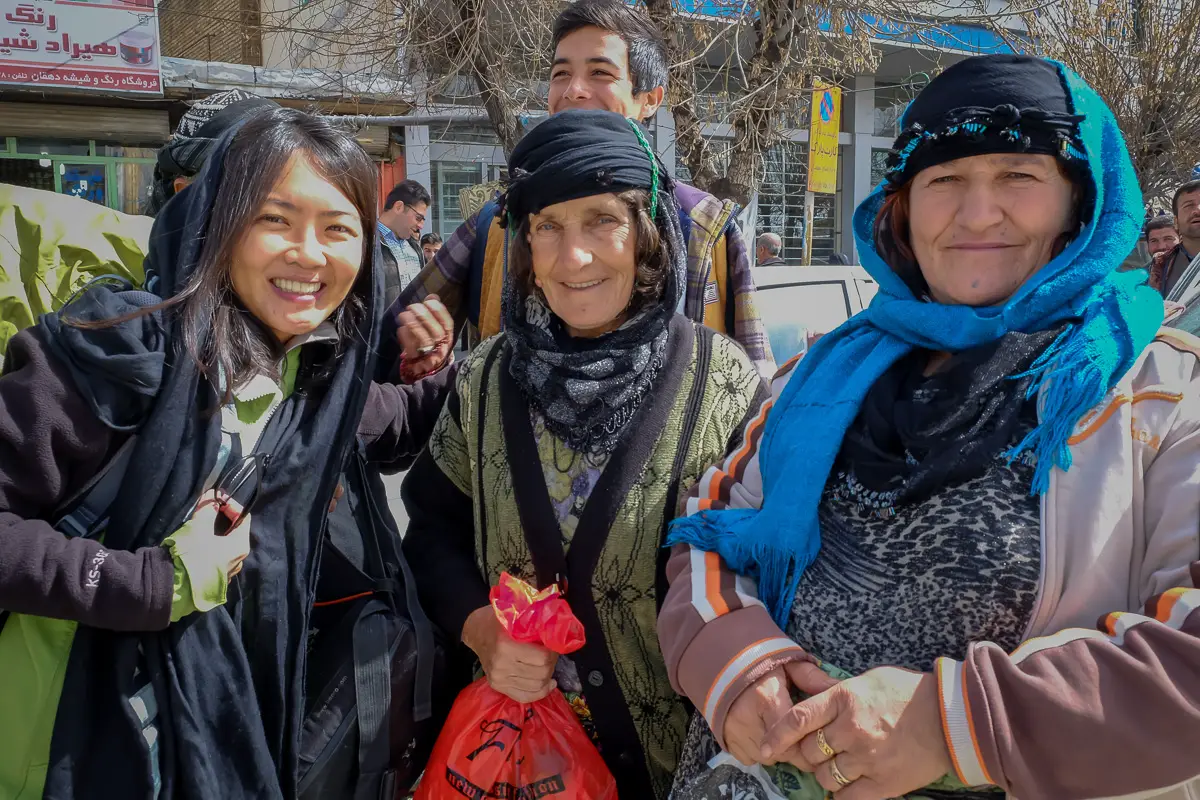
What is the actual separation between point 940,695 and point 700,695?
1.32 feet

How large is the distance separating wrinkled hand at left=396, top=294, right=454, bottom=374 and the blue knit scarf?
3.08 ft

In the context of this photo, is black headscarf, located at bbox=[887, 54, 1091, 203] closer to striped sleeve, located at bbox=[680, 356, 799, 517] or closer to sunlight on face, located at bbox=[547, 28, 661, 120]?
striped sleeve, located at bbox=[680, 356, 799, 517]

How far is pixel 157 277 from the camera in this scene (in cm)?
180

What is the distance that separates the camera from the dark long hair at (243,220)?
174cm

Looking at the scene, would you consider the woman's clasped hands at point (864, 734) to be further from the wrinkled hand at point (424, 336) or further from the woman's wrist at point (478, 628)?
the wrinkled hand at point (424, 336)

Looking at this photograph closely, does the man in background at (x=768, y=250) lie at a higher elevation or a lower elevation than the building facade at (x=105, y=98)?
lower

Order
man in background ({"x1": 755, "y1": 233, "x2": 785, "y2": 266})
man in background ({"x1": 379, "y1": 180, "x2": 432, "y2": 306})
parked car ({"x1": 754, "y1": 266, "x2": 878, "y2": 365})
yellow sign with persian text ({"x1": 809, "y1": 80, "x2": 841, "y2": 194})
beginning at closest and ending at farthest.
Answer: parked car ({"x1": 754, "y1": 266, "x2": 878, "y2": 365}) → man in background ({"x1": 379, "y1": 180, "x2": 432, "y2": 306}) → yellow sign with persian text ({"x1": 809, "y1": 80, "x2": 841, "y2": 194}) → man in background ({"x1": 755, "y1": 233, "x2": 785, "y2": 266})

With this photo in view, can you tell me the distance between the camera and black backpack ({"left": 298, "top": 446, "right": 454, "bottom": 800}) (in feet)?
6.04

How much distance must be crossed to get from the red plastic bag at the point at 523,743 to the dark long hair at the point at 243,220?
0.70 metres

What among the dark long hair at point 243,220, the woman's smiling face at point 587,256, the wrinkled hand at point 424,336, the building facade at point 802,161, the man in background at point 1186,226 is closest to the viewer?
the dark long hair at point 243,220

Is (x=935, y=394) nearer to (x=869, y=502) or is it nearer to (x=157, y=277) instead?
(x=869, y=502)

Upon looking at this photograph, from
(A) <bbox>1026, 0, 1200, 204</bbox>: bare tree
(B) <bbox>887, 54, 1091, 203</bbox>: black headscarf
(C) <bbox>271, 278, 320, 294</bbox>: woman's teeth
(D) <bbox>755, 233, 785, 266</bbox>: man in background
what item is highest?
(A) <bbox>1026, 0, 1200, 204</bbox>: bare tree

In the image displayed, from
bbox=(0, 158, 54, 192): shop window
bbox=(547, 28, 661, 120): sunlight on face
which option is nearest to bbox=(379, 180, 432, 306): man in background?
bbox=(547, 28, 661, 120): sunlight on face

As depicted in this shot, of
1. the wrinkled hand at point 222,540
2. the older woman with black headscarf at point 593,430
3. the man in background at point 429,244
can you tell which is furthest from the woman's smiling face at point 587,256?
the man in background at point 429,244
